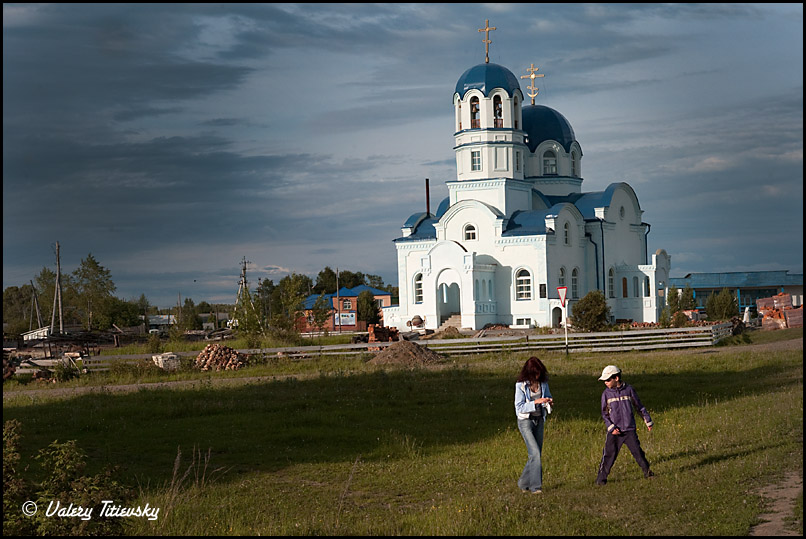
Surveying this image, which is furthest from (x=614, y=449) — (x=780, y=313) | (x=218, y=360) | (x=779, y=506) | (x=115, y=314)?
(x=115, y=314)

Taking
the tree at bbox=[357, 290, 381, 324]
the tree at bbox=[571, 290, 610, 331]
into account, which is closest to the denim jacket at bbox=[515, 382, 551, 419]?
the tree at bbox=[571, 290, 610, 331]

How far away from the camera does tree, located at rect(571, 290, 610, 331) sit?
3800 cm

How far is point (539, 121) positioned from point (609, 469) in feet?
154

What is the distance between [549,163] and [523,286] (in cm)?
1078

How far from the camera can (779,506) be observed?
8758mm

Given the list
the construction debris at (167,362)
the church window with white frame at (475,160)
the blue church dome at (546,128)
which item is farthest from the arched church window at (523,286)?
the construction debris at (167,362)

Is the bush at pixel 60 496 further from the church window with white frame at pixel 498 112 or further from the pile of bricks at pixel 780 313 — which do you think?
the church window with white frame at pixel 498 112

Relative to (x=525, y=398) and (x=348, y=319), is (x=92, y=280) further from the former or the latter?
(x=525, y=398)

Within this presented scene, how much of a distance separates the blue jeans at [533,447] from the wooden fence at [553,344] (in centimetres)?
2089

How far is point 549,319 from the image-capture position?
47.1 m

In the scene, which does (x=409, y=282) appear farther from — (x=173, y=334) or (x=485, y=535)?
(x=485, y=535)

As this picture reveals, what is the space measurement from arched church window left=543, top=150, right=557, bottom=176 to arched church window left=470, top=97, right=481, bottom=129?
6.78 meters

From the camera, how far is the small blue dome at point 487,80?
50125mm

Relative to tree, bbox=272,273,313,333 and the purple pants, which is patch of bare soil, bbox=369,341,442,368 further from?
the purple pants
